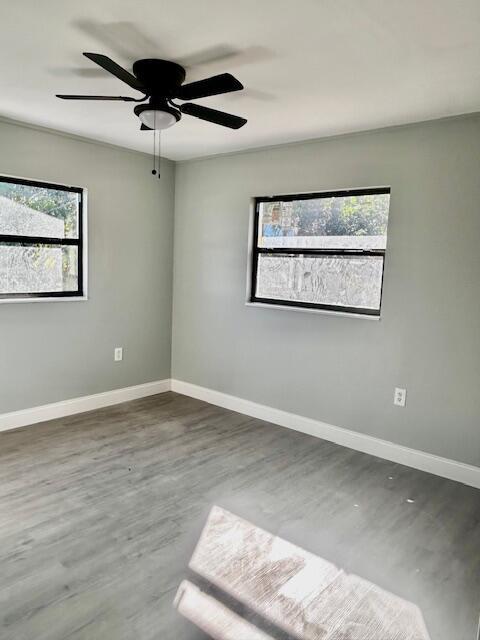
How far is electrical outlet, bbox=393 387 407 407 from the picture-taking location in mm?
3125

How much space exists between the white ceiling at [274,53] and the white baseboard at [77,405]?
226cm

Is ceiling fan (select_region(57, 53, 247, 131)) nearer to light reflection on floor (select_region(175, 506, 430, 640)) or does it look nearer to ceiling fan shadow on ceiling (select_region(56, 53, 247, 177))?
ceiling fan shadow on ceiling (select_region(56, 53, 247, 177))

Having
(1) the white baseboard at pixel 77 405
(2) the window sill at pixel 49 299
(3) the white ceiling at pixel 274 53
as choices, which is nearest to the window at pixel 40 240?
(2) the window sill at pixel 49 299

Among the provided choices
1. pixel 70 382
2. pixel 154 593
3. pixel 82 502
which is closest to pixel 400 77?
pixel 154 593

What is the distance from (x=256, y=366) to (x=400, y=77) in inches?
97.7

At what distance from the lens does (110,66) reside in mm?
1831

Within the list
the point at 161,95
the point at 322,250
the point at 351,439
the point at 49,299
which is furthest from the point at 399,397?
the point at 49,299

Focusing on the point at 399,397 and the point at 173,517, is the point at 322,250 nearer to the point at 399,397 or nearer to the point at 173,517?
the point at 399,397

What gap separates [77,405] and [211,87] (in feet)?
9.62

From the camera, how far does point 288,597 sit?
73.2 inches

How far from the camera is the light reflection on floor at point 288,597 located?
5.58 feet

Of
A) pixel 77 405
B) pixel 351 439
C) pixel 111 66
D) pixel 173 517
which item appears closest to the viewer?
pixel 111 66

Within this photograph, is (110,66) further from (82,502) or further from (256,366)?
(256,366)

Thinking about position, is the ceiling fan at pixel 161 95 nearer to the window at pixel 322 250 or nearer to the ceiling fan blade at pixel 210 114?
the ceiling fan blade at pixel 210 114
